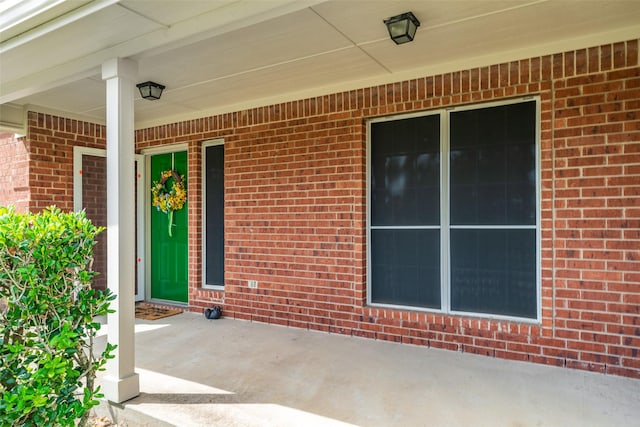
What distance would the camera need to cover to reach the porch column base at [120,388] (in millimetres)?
2787

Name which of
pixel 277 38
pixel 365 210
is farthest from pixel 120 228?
pixel 365 210

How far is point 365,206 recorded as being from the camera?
14.1 ft

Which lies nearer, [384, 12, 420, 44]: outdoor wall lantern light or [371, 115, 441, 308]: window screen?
[384, 12, 420, 44]: outdoor wall lantern light

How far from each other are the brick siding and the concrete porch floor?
0.29 meters

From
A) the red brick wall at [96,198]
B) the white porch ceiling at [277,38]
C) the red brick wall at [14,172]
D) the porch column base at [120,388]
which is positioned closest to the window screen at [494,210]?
the white porch ceiling at [277,38]

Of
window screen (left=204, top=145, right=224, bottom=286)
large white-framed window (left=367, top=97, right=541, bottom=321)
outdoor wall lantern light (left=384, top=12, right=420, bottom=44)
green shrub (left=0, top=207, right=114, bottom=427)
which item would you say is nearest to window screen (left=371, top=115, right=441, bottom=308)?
large white-framed window (left=367, top=97, right=541, bottom=321)

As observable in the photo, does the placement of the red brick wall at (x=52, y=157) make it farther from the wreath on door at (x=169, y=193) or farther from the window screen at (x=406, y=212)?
the window screen at (x=406, y=212)

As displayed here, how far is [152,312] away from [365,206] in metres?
3.24

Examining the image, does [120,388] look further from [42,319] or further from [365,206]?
[365,206]

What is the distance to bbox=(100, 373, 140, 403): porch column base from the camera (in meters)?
2.79

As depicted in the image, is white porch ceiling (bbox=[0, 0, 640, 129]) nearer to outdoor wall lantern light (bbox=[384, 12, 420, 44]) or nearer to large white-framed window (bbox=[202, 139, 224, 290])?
outdoor wall lantern light (bbox=[384, 12, 420, 44])

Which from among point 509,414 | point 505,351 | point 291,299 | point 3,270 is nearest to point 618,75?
point 505,351

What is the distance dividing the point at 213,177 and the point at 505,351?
154 inches

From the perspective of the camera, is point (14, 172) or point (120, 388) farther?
point (14, 172)
